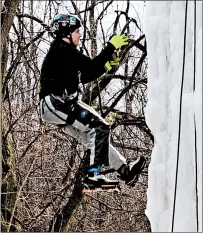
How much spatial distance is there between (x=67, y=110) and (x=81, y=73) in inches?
7.1

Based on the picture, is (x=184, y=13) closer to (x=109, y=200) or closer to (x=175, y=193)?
(x=175, y=193)

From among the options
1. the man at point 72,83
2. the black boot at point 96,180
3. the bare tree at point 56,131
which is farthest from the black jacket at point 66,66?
the bare tree at point 56,131

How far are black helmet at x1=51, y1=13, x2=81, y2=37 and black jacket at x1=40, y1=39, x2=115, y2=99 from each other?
0.04 m

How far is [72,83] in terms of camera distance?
2.40 m

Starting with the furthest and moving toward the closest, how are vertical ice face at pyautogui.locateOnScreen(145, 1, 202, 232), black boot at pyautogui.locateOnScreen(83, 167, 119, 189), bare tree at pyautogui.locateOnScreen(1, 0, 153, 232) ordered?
bare tree at pyautogui.locateOnScreen(1, 0, 153, 232) < black boot at pyautogui.locateOnScreen(83, 167, 119, 189) < vertical ice face at pyautogui.locateOnScreen(145, 1, 202, 232)

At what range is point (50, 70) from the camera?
239cm

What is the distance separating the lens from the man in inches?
92.9

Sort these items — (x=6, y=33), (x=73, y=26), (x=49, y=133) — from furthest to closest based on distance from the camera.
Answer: (x=49, y=133), (x=6, y=33), (x=73, y=26)

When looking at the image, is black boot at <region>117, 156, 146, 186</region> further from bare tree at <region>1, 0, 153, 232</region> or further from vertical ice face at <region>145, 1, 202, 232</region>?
vertical ice face at <region>145, 1, 202, 232</region>

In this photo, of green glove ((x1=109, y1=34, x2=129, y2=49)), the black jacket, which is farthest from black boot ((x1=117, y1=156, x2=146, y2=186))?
green glove ((x1=109, y1=34, x2=129, y2=49))

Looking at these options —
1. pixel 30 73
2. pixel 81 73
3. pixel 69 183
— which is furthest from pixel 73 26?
pixel 69 183

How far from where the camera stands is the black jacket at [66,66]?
7.75 feet

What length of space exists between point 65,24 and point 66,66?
0.18 m

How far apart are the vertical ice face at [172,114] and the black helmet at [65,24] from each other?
88cm
